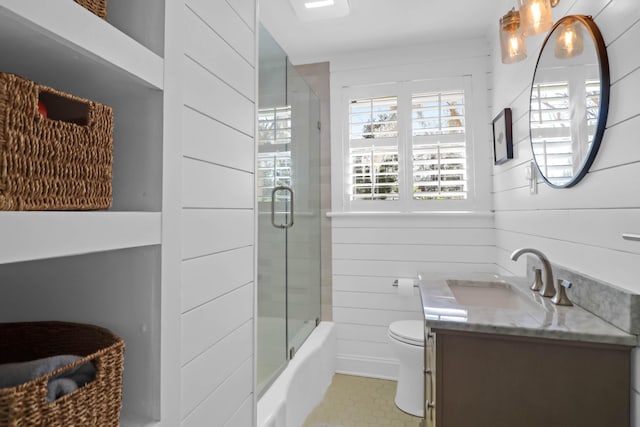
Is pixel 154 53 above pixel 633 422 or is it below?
above

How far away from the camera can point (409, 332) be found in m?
2.28

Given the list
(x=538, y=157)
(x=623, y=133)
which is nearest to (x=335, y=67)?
(x=538, y=157)

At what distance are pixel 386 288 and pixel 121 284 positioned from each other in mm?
2223

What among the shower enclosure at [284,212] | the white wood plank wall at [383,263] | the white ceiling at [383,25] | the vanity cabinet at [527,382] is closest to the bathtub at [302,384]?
the shower enclosure at [284,212]

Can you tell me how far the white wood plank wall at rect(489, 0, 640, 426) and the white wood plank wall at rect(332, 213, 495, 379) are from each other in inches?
30.0

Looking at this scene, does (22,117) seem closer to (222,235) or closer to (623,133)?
(222,235)

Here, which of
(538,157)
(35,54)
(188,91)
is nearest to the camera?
(35,54)

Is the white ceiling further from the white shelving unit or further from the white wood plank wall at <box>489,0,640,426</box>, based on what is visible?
the white shelving unit

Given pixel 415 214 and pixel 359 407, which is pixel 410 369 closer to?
pixel 359 407

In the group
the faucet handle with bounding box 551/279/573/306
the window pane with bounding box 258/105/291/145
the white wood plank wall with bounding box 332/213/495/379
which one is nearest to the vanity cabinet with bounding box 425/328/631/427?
the faucet handle with bounding box 551/279/573/306

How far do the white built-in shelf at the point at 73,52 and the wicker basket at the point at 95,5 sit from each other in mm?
33

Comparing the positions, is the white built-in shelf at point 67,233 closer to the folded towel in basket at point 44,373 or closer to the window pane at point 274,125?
the folded towel in basket at point 44,373

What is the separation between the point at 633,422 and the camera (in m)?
1.02

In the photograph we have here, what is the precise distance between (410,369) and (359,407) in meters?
0.42
